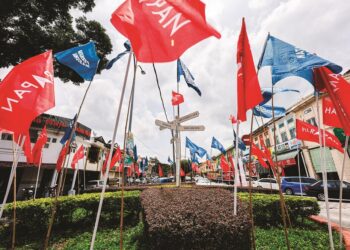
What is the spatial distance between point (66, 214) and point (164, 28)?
709 cm

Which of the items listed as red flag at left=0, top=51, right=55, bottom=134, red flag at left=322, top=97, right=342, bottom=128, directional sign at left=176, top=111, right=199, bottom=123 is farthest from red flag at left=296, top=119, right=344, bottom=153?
red flag at left=0, top=51, right=55, bottom=134

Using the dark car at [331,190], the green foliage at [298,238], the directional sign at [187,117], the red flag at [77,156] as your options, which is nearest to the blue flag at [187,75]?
the directional sign at [187,117]

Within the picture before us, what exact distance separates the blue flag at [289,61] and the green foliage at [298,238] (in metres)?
3.93

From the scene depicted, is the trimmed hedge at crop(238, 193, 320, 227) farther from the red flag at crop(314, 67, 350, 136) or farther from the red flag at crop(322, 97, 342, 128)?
the red flag at crop(314, 67, 350, 136)

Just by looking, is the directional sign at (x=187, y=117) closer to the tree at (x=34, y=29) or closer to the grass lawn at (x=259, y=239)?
the grass lawn at (x=259, y=239)

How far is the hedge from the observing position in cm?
617

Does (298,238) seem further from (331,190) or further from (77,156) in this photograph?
(331,190)

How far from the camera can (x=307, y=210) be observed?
20.6 ft

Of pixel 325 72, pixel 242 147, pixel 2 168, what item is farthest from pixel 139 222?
pixel 2 168

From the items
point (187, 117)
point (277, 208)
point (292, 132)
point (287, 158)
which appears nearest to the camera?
point (277, 208)

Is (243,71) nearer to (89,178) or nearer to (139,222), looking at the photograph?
(139,222)

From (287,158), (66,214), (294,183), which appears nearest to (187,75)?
(66,214)

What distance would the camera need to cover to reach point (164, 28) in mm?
2688

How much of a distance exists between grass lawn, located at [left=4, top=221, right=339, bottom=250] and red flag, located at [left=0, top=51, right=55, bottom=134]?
12.7 ft
